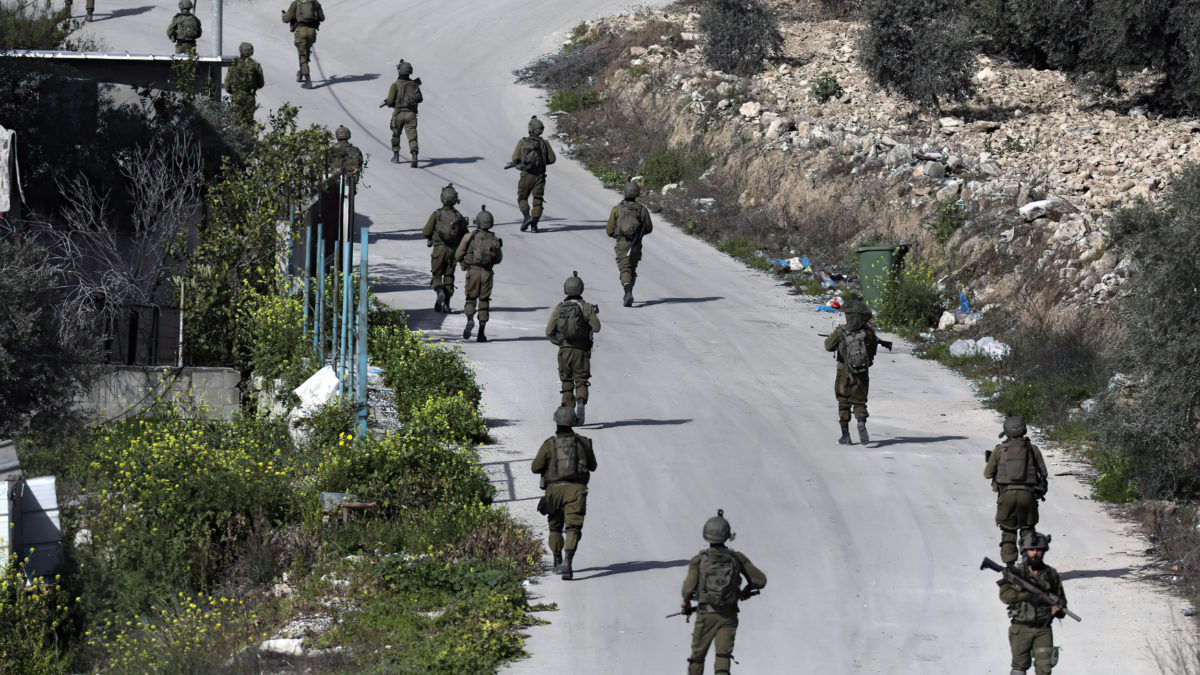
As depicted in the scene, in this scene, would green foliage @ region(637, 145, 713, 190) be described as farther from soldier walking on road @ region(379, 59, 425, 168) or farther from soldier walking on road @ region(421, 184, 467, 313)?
soldier walking on road @ region(421, 184, 467, 313)

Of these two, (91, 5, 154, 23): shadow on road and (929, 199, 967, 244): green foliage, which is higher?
(91, 5, 154, 23): shadow on road

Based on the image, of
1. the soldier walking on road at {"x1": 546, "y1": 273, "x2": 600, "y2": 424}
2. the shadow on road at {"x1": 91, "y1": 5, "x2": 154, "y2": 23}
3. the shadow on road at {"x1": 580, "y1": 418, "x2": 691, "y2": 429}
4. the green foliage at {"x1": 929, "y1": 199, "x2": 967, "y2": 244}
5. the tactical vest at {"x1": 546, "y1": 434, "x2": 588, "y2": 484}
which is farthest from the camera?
the shadow on road at {"x1": 91, "y1": 5, "x2": 154, "y2": 23}

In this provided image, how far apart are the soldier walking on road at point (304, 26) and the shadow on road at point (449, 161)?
435cm

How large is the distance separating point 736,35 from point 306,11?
8982mm

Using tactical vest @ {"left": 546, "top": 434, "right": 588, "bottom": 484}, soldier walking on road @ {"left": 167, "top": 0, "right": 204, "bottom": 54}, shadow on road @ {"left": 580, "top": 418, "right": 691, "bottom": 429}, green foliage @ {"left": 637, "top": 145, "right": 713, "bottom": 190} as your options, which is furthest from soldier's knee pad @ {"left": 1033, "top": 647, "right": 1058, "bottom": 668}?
soldier walking on road @ {"left": 167, "top": 0, "right": 204, "bottom": 54}

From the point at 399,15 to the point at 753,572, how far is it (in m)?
30.3

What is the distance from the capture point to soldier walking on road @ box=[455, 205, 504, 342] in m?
19.5

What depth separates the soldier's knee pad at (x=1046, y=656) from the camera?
34.2 ft

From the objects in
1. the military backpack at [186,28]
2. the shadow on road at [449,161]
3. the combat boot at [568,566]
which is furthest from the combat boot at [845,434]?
the military backpack at [186,28]

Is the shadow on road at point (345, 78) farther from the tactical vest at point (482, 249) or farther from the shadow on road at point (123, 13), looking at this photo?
the tactical vest at point (482, 249)

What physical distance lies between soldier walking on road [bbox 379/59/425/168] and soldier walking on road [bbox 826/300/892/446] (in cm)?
1335

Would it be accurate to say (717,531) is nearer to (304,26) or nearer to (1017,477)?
(1017,477)

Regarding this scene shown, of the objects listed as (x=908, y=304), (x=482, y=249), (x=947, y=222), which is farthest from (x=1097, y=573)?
(x=947, y=222)

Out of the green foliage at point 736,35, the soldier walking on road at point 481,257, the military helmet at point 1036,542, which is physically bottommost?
the military helmet at point 1036,542
